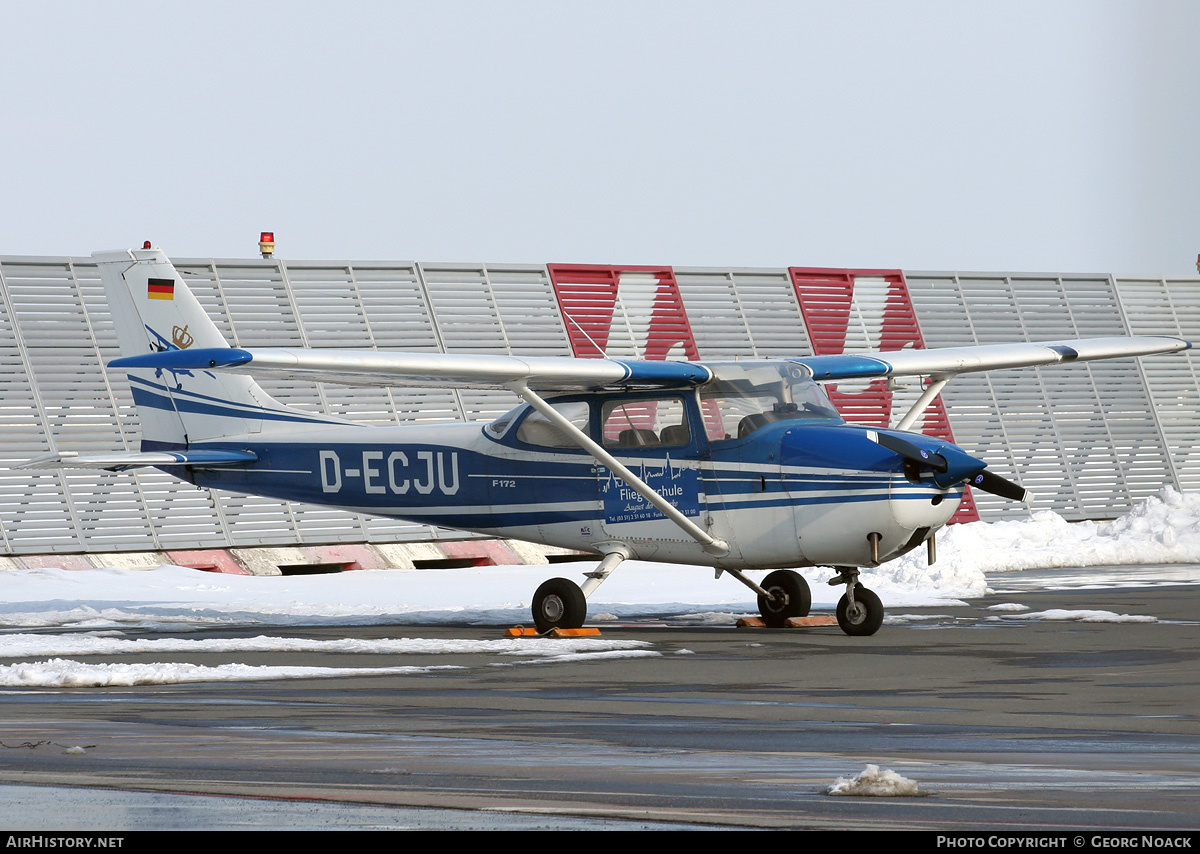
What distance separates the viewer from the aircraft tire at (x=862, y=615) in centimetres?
1311

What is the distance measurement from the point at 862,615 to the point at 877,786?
8004mm

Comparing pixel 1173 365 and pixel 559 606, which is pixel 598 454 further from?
pixel 1173 365

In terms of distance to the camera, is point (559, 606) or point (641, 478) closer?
point (559, 606)

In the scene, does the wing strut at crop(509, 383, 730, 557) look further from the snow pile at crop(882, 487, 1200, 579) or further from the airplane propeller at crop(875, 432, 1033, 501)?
the snow pile at crop(882, 487, 1200, 579)

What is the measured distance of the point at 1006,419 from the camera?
30.0m

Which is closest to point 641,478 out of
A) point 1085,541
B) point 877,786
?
point 877,786

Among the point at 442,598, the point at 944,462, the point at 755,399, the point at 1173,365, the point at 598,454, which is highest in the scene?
the point at 1173,365

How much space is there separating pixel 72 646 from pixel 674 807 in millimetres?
8640

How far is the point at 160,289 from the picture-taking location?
16547 millimetres

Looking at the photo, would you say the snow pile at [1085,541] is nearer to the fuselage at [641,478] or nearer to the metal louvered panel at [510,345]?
the metal louvered panel at [510,345]

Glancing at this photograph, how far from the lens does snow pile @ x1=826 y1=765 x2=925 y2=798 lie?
521 centimetres

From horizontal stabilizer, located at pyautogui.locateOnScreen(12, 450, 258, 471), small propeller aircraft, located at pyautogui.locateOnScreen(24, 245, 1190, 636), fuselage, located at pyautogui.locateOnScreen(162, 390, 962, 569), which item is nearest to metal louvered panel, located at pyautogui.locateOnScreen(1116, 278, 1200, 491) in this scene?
small propeller aircraft, located at pyautogui.locateOnScreen(24, 245, 1190, 636)

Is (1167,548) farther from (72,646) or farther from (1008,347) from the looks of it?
(72,646)

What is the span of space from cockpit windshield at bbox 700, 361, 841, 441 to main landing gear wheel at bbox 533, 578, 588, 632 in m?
1.79
